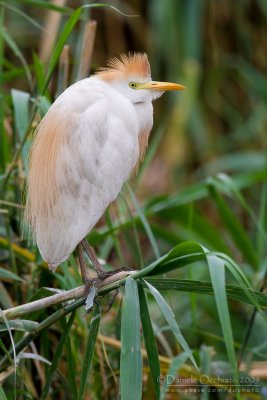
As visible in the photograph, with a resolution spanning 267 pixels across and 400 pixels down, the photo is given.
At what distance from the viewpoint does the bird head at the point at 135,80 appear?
1.98m

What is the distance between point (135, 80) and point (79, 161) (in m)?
0.25

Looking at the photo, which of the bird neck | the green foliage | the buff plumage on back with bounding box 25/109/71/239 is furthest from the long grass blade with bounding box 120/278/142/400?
the bird neck

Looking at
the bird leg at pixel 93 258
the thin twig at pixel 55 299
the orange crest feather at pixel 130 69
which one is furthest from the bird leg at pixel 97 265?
the orange crest feather at pixel 130 69

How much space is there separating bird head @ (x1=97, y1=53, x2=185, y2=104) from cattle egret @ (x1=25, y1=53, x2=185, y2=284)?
4 centimetres

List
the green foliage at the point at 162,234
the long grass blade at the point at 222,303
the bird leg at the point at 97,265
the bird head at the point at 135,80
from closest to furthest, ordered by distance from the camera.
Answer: the long grass blade at the point at 222,303
the green foliage at the point at 162,234
the bird leg at the point at 97,265
the bird head at the point at 135,80

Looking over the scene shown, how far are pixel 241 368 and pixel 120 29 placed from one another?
254cm

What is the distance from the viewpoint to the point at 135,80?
6.53 feet

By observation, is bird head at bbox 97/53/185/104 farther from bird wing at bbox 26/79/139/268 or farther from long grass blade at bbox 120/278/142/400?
long grass blade at bbox 120/278/142/400

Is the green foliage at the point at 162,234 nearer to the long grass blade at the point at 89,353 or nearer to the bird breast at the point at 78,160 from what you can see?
the long grass blade at the point at 89,353

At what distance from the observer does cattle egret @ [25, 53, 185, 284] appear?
186cm

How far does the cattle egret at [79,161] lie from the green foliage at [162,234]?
12 centimetres

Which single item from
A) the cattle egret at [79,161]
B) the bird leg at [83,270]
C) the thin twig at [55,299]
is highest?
the cattle egret at [79,161]

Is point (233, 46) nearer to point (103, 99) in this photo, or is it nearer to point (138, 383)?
point (103, 99)

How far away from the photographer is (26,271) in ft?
7.34
